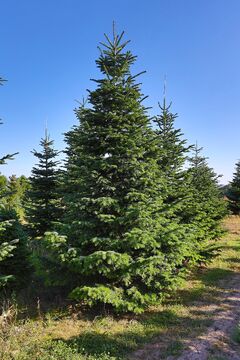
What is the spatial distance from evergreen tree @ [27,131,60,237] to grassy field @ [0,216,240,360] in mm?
6786

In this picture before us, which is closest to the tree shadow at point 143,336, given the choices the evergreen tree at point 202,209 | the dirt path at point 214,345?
the dirt path at point 214,345

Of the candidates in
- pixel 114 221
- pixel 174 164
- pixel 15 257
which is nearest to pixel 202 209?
pixel 174 164

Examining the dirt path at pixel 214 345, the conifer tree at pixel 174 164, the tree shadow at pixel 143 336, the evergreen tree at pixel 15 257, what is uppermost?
the conifer tree at pixel 174 164

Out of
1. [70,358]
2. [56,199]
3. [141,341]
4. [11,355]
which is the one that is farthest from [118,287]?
[56,199]

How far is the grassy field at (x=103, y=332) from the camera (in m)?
5.82

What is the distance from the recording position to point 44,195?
1464cm

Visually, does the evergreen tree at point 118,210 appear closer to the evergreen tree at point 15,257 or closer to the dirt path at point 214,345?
the dirt path at point 214,345

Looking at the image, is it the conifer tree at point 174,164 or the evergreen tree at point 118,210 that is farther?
the conifer tree at point 174,164

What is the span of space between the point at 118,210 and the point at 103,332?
3.07 meters

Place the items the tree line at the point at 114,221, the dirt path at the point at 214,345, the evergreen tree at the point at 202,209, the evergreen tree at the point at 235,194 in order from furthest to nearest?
the evergreen tree at the point at 235,194
the evergreen tree at the point at 202,209
the tree line at the point at 114,221
the dirt path at the point at 214,345

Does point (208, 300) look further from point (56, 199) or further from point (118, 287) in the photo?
point (56, 199)

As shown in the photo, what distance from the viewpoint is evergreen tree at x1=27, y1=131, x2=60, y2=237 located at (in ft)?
46.6

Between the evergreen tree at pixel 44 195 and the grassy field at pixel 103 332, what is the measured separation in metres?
6.79

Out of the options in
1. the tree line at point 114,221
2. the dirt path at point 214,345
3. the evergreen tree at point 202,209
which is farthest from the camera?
the evergreen tree at point 202,209
